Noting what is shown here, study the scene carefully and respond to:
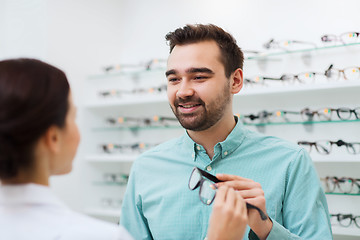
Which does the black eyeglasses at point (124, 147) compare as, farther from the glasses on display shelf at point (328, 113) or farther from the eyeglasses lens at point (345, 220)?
the eyeglasses lens at point (345, 220)

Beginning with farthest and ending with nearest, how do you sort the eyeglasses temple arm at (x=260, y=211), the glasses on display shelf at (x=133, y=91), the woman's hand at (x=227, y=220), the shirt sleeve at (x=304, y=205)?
the glasses on display shelf at (x=133, y=91) → the shirt sleeve at (x=304, y=205) → the eyeglasses temple arm at (x=260, y=211) → the woman's hand at (x=227, y=220)

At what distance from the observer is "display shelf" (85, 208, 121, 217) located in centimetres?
296

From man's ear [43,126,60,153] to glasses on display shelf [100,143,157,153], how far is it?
2114 mm

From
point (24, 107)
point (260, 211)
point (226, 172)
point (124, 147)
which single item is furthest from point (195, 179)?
point (124, 147)

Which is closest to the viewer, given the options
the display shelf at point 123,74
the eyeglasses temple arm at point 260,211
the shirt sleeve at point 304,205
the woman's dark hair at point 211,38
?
the eyeglasses temple arm at point 260,211

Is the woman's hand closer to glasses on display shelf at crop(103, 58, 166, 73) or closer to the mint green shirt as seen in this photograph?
the mint green shirt

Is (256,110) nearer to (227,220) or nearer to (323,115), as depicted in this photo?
(323,115)

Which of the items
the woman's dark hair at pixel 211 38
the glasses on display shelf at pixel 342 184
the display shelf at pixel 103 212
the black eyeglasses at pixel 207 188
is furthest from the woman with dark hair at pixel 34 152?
the display shelf at pixel 103 212

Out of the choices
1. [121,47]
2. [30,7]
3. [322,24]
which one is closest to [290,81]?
[322,24]

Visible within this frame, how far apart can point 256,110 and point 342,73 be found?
0.57 metres

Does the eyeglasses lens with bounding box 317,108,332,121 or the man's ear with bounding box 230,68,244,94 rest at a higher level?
the man's ear with bounding box 230,68,244,94

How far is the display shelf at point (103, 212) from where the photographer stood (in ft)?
9.71

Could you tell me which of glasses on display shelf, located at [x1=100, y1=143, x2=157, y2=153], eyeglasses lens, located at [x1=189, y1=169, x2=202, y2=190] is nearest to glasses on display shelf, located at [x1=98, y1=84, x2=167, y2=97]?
glasses on display shelf, located at [x1=100, y1=143, x2=157, y2=153]

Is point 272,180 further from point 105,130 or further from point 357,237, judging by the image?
point 105,130
